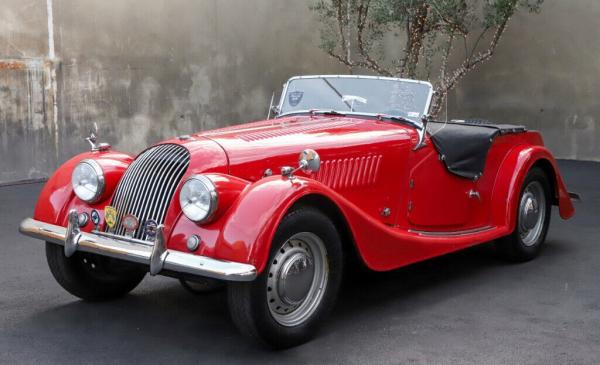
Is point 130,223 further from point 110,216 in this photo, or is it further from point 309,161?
point 309,161

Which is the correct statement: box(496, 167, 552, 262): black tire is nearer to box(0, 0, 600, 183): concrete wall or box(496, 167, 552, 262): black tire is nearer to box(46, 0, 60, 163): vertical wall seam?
box(0, 0, 600, 183): concrete wall

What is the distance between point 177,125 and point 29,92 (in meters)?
2.53

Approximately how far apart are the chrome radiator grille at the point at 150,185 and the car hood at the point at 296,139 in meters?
0.26

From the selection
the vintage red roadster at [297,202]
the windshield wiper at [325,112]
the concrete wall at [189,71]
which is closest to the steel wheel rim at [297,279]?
the vintage red roadster at [297,202]

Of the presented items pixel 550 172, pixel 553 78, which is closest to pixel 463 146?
pixel 550 172

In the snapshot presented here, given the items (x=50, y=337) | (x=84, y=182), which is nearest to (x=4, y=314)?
(x=50, y=337)

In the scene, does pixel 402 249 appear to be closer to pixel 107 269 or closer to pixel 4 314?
pixel 107 269

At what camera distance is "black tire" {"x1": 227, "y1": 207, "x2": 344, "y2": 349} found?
3.70 metres

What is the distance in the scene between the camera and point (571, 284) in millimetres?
5199

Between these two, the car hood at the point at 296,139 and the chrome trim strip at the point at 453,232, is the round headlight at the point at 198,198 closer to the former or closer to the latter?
the car hood at the point at 296,139

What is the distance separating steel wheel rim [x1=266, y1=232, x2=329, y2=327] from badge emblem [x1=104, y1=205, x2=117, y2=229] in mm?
995

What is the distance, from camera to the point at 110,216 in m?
4.23

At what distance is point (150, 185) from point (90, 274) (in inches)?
34.3

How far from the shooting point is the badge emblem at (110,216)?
13.8ft
